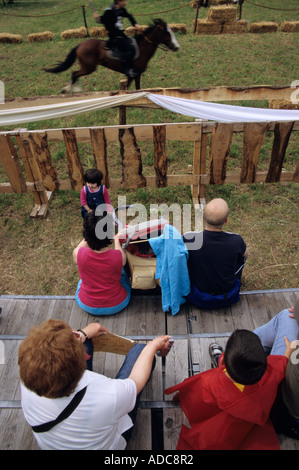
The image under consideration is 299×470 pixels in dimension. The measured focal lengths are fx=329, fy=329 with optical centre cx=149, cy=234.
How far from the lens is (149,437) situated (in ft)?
6.68

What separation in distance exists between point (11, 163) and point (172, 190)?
2.30 m

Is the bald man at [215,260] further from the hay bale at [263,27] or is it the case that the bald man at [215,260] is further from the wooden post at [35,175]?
the hay bale at [263,27]

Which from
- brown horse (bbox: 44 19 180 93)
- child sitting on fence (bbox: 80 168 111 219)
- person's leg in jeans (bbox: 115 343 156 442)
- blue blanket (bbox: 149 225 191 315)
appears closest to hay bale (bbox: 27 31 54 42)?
brown horse (bbox: 44 19 180 93)

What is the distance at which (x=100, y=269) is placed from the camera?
2559mm

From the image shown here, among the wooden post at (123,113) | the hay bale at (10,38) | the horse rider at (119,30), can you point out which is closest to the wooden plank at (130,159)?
the wooden post at (123,113)

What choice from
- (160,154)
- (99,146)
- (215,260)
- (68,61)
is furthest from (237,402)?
(68,61)

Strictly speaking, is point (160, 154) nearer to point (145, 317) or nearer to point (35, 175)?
point (35, 175)

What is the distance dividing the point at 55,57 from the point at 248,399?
34.0 feet

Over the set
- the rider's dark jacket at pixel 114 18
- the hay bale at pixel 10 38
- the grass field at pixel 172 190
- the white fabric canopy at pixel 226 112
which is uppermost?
the rider's dark jacket at pixel 114 18

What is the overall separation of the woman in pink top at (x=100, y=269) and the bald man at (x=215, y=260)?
587 mm

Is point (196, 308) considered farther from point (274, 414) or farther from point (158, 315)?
point (274, 414)

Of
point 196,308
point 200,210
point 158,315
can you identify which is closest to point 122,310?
point 158,315

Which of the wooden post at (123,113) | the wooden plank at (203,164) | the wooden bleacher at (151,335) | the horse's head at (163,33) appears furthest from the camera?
the horse's head at (163,33)

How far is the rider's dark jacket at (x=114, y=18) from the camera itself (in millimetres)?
4645
